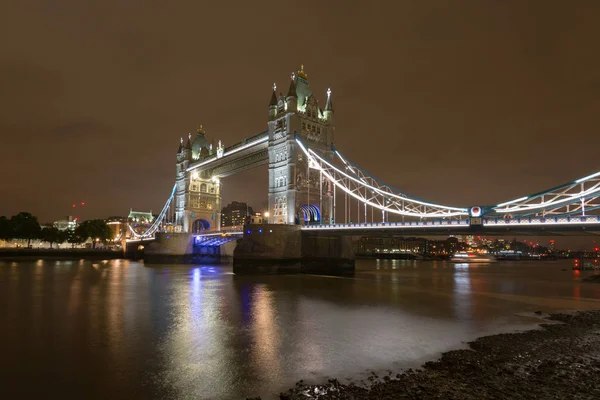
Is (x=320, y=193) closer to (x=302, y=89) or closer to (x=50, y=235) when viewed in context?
(x=302, y=89)

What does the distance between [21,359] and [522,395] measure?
12249 mm

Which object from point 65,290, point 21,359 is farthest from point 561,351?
point 65,290

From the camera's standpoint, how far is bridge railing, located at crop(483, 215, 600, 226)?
24.2m

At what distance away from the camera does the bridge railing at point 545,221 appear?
24.2 metres

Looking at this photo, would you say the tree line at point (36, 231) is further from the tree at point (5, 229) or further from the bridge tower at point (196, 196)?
the bridge tower at point (196, 196)

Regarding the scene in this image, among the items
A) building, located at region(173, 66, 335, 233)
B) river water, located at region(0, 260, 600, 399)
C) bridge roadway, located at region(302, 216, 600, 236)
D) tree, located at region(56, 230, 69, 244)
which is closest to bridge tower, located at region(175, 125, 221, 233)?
building, located at region(173, 66, 335, 233)

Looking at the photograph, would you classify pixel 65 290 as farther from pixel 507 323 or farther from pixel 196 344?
pixel 507 323

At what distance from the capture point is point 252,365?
417 inches

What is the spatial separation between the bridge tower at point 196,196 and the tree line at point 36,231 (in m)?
26.8

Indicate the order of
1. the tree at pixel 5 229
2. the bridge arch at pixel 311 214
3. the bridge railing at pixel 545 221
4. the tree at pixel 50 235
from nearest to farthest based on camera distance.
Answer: the bridge railing at pixel 545 221, the bridge arch at pixel 311 214, the tree at pixel 5 229, the tree at pixel 50 235

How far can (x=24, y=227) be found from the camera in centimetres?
7762

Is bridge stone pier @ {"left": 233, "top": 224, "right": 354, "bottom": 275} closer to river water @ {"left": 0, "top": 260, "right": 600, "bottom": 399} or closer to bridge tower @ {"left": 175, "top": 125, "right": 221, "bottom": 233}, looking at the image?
river water @ {"left": 0, "top": 260, "right": 600, "bottom": 399}

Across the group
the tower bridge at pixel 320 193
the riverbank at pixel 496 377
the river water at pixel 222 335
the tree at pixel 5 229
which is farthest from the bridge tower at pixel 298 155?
the tree at pixel 5 229

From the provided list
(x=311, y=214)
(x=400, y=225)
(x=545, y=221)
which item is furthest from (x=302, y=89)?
(x=545, y=221)
